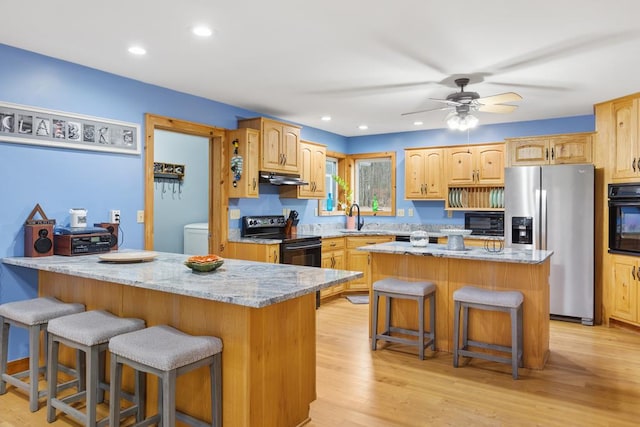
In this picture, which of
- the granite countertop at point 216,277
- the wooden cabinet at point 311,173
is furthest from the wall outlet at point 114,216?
the wooden cabinet at point 311,173

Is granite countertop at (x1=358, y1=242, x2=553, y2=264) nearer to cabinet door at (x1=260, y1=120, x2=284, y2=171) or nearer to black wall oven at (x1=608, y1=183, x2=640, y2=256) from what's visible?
black wall oven at (x1=608, y1=183, x2=640, y2=256)

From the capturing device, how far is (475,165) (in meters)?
5.82

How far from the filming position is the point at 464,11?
253 centimetres

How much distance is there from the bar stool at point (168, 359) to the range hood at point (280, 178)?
9.81 feet

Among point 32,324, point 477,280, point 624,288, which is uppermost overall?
point 477,280

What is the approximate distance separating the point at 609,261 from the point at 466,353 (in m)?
2.50

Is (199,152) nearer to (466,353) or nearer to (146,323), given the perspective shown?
(146,323)

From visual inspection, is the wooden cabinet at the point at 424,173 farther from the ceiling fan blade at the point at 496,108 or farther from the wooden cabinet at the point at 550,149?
the ceiling fan blade at the point at 496,108

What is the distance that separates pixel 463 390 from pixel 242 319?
182cm

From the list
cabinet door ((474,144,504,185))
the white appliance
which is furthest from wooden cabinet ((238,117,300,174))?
cabinet door ((474,144,504,185))

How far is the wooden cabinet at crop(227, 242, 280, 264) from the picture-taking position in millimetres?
4590

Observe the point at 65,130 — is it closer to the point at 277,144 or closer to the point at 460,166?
the point at 277,144

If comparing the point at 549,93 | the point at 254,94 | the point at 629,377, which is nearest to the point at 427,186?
the point at 549,93

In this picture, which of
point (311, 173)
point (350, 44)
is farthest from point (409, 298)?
point (311, 173)
